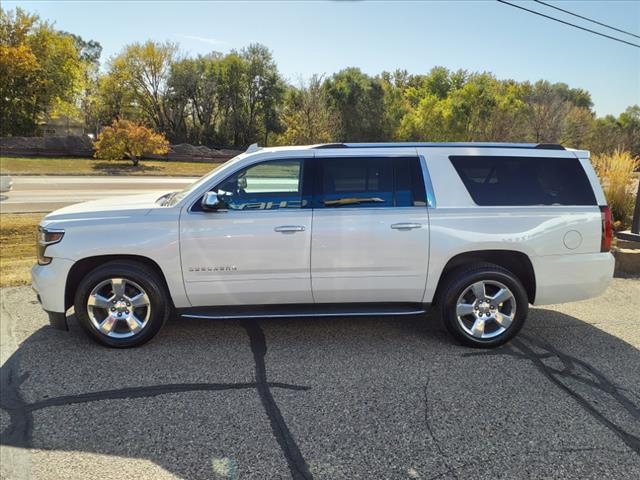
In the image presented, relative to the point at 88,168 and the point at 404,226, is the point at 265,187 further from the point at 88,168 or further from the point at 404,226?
the point at 88,168

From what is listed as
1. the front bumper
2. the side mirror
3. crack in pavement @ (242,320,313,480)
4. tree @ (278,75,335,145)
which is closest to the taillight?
crack in pavement @ (242,320,313,480)

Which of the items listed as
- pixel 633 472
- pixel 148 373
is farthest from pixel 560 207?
pixel 148 373

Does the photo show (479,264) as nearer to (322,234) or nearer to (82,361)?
(322,234)

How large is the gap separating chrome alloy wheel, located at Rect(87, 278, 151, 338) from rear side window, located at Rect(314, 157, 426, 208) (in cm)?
181

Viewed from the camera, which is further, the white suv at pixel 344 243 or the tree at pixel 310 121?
→ the tree at pixel 310 121

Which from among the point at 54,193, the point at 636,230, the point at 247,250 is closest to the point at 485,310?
the point at 247,250

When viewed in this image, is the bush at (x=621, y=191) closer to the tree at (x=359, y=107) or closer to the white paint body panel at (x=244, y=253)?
the white paint body panel at (x=244, y=253)

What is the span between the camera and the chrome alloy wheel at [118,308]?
4.37 m

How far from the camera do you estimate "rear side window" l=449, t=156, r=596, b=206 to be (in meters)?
4.57

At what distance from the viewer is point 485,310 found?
452cm

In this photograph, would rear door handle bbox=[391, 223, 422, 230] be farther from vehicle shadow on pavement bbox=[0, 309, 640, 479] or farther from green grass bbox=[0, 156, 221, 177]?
green grass bbox=[0, 156, 221, 177]

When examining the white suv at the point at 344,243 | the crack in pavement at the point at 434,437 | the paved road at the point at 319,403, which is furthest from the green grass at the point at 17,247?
the crack in pavement at the point at 434,437

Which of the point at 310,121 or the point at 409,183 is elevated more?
the point at 310,121

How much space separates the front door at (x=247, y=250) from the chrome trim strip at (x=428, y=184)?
1.11m
